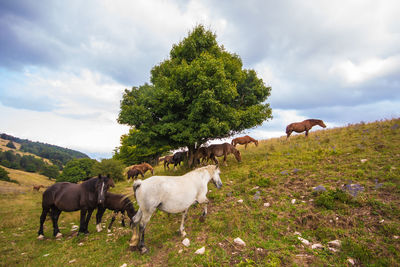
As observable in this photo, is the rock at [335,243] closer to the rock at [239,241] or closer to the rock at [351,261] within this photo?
the rock at [351,261]

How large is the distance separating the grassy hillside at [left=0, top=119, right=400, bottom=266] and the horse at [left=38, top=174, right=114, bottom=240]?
26.0 inches

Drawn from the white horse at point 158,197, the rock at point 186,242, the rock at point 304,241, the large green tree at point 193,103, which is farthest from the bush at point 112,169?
the rock at point 304,241

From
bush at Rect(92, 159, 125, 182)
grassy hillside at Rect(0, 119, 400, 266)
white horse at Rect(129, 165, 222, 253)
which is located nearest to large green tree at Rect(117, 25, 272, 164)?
grassy hillside at Rect(0, 119, 400, 266)

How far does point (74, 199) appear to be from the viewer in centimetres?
747

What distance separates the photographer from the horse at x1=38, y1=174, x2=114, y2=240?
24.1ft

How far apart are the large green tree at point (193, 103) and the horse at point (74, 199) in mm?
4927

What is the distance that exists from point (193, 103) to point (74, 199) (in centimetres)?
849

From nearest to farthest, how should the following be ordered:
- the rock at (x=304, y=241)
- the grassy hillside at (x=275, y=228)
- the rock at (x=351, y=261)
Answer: the rock at (x=351, y=261) < the grassy hillside at (x=275, y=228) < the rock at (x=304, y=241)

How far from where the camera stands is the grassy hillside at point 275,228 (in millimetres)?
4461

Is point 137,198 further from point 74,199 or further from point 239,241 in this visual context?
point 74,199

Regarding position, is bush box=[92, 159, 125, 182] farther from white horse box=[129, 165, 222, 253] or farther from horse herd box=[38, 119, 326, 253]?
white horse box=[129, 165, 222, 253]

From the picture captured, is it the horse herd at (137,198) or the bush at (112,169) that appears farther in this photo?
the bush at (112,169)

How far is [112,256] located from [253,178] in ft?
25.7

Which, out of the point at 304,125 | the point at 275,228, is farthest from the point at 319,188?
the point at 304,125
